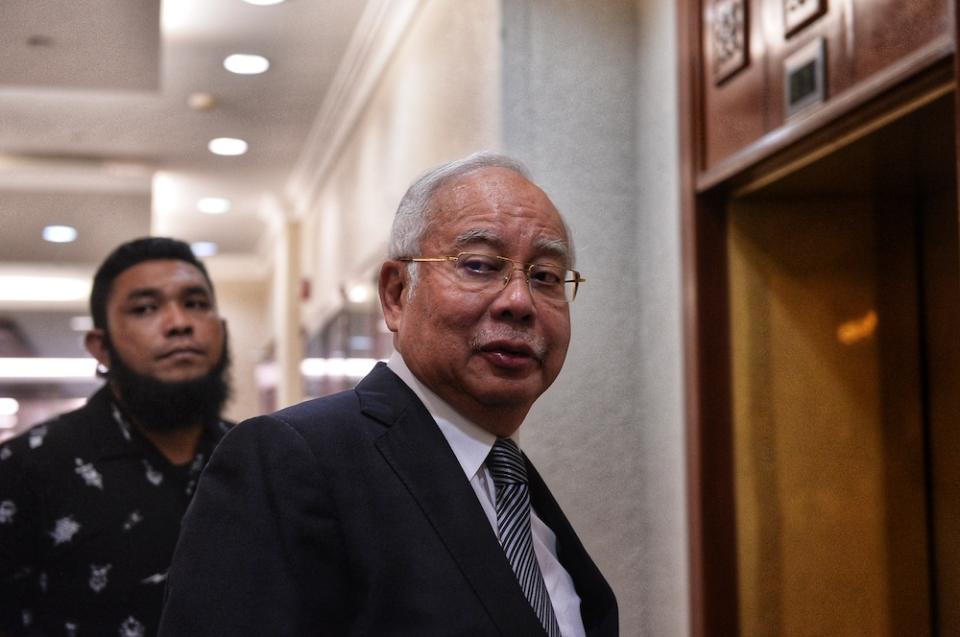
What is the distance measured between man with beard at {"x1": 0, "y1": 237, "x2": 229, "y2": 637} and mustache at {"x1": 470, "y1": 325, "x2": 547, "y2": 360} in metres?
1.12

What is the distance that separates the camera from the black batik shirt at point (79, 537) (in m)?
2.19

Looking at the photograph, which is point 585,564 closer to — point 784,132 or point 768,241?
point 784,132

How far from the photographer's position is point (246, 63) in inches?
206

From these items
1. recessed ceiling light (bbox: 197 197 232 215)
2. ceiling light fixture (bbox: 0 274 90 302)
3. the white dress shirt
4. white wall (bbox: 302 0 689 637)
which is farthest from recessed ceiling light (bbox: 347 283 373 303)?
ceiling light fixture (bbox: 0 274 90 302)

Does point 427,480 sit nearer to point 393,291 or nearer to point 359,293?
point 393,291

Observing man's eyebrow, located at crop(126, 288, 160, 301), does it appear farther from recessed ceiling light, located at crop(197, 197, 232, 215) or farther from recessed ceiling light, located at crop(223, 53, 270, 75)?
recessed ceiling light, located at crop(197, 197, 232, 215)

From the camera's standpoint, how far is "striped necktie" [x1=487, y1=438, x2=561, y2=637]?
4.40ft

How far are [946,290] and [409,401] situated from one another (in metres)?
1.52

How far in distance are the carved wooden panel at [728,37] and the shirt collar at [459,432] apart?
1.35 metres

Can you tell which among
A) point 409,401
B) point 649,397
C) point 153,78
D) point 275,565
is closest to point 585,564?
point 409,401

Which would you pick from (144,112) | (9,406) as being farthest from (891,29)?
(9,406)

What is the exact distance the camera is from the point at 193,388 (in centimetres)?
248

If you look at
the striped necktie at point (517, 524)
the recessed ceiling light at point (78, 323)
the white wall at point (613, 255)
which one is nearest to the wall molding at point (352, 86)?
the white wall at point (613, 255)

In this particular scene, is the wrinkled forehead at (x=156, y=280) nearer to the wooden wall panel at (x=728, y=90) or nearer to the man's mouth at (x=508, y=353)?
the wooden wall panel at (x=728, y=90)
